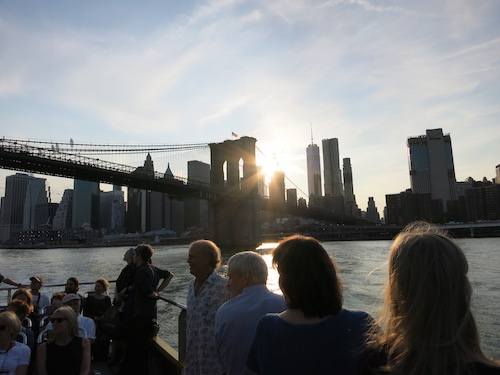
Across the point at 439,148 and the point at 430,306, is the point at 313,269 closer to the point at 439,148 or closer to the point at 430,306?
the point at 430,306

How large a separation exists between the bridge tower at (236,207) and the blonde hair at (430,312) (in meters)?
49.2

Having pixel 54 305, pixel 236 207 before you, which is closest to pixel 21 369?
pixel 54 305

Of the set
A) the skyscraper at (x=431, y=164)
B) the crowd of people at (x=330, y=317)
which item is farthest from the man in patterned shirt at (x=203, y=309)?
the skyscraper at (x=431, y=164)

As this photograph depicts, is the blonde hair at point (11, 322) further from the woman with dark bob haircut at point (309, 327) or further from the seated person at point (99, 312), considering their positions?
the woman with dark bob haircut at point (309, 327)

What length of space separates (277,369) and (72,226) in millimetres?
151341

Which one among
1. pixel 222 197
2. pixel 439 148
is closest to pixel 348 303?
pixel 222 197

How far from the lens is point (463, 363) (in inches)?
35.5

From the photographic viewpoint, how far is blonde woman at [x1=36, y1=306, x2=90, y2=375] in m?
2.70

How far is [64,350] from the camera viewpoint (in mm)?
2748

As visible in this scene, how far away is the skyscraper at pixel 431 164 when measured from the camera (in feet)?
505

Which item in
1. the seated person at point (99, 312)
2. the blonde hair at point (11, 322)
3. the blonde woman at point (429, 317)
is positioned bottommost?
the seated person at point (99, 312)

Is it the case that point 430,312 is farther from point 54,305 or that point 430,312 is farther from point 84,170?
point 84,170

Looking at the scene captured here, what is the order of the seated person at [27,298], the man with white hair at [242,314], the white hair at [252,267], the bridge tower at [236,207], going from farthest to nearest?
the bridge tower at [236,207] → the seated person at [27,298] → the white hair at [252,267] → the man with white hair at [242,314]

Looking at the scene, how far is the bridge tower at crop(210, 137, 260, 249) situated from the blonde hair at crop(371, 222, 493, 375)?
162 ft
